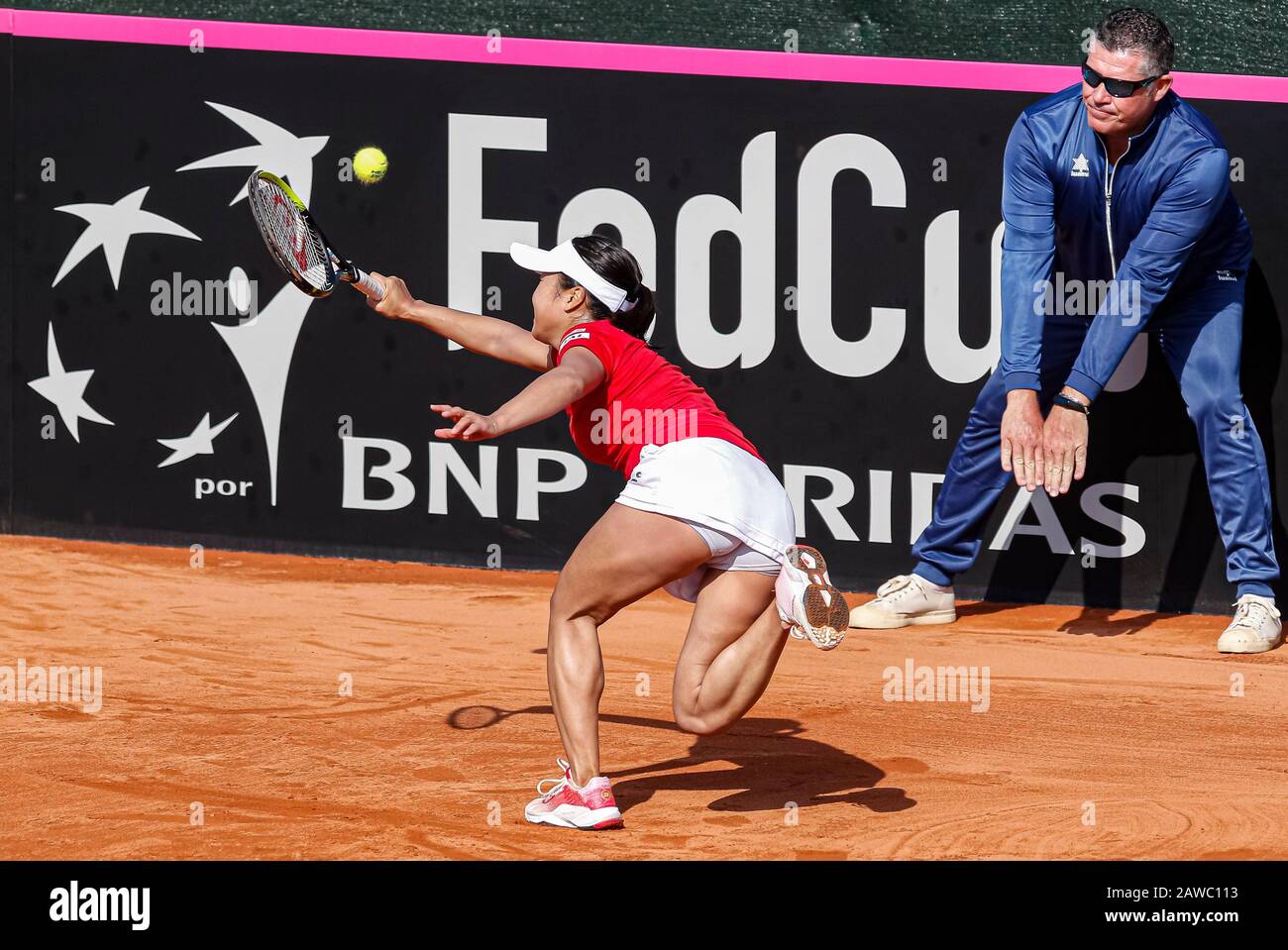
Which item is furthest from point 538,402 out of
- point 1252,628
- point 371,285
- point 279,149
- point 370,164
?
point 279,149

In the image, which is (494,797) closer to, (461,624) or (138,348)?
(461,624)

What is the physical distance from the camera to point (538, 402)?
13.9 feet

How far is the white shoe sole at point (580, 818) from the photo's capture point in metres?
4.47

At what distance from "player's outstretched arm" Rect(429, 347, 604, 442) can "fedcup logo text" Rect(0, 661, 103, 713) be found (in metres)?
2.49

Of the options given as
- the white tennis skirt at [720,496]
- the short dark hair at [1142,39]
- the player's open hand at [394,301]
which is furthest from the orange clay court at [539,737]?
the short dark hair at [1142,39]

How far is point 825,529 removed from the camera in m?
8.51

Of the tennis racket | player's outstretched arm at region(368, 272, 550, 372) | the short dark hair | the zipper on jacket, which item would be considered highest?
the short dark hair

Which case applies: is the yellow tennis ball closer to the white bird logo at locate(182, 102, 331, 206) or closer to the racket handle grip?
the white bird logo at locate(182, 102, 331, 206)

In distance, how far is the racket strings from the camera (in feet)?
17.6

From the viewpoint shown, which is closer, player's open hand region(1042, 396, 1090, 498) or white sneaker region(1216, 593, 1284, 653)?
player's open hand region(1042, 396, 1090, 498)

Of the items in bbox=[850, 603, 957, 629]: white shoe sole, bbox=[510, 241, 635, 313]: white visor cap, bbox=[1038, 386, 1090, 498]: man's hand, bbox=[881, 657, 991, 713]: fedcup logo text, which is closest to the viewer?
bbox=[510, 241, 635, 313]: white visor cap

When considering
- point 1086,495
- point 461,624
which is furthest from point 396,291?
point 1086,495

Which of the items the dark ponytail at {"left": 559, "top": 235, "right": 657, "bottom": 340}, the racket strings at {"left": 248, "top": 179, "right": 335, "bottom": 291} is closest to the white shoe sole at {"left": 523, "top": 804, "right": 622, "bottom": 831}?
the dark ponytail at {"left": 559, "top": 235, "right": 657, "bottom": 340}

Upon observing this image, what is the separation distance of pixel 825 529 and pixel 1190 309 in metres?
2.14
